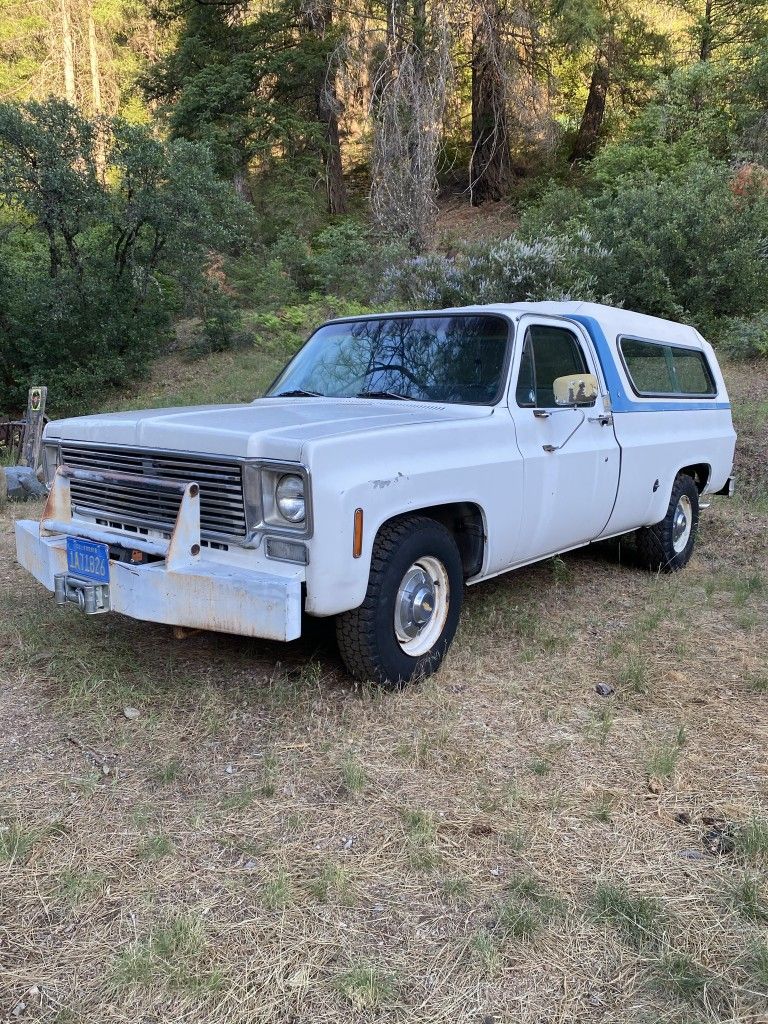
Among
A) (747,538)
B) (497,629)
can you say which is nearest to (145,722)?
(497,629)

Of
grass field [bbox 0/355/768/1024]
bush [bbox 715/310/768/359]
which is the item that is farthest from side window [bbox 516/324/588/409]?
bush [bbox 715/310/768/359]

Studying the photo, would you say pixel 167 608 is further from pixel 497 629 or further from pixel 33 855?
pixel 497 629

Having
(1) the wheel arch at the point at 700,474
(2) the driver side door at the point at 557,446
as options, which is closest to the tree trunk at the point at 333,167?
(1) the wheel arch at the point at 700,474

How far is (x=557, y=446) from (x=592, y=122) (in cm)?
1982

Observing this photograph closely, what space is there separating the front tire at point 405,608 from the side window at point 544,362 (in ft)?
3.70

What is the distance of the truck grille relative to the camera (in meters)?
3.38

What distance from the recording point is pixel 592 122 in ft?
68.7

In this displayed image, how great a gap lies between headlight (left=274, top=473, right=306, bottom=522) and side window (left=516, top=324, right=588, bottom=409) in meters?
1.67

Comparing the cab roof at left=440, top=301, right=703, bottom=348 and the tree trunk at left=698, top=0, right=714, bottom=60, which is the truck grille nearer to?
the cab roof at left=440, top=301, right=703, bottom=348

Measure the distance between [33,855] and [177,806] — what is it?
508mm

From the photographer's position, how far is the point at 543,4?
16.3 m

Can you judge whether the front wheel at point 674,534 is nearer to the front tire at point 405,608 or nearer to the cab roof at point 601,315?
the cab roof at point 601,315

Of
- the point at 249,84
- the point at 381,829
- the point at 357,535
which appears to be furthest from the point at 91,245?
the point at 381,829

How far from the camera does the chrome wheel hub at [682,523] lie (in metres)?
6.07
